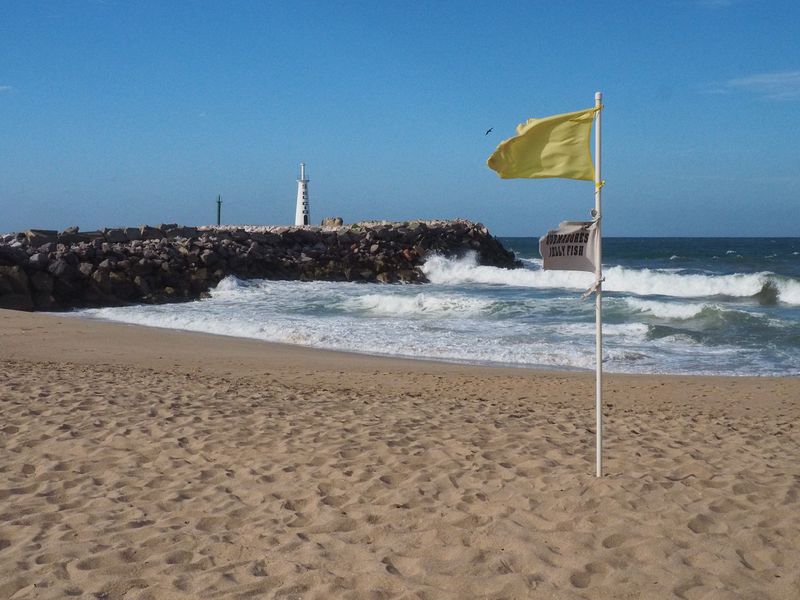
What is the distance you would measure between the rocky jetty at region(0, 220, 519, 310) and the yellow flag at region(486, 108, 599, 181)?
771 inches

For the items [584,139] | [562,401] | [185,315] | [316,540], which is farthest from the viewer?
[185,315]

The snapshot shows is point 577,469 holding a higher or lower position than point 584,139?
lower

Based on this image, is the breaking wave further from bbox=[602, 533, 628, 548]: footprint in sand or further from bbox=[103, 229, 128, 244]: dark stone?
bbox=[602, 533, 628, 548]: footprint in sand

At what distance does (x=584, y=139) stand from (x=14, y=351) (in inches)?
421

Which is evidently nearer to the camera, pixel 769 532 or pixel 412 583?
pixel 412 583

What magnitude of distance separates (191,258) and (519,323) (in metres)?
14.1

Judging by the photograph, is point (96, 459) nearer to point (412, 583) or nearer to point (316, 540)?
point (316, 540)

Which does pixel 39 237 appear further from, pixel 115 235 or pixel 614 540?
pixel 614 540

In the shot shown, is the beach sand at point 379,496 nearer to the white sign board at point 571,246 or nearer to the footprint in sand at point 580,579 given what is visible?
the footprint in sand at point 580,579

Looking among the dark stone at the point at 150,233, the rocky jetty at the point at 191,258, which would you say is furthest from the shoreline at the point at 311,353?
the dark stone at the point at 150,233

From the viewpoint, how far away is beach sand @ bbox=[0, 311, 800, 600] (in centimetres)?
383

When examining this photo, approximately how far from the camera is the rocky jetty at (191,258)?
2294 centimetres

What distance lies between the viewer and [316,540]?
4.30 meters

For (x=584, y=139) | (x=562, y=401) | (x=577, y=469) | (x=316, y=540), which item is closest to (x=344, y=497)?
(x=316, y=540)
